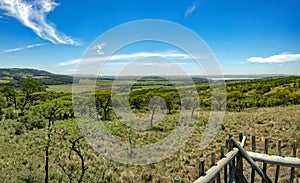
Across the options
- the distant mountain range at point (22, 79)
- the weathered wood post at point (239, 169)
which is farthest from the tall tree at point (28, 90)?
the weathered wood post at point (239, 169)

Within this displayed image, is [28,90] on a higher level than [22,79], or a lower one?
lower

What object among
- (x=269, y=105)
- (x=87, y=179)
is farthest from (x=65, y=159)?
(x=269, y=105)

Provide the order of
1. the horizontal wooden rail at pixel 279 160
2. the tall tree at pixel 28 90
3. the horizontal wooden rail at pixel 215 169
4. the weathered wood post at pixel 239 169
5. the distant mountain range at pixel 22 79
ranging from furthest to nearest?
1. the distant mountain range at pixel 22 79
2. the tall tree at pixel 28 90
3. the weathered wood post at pixel 239 169
4. the horizontal wooden rail at pixel 279 160
5. the horizontal wooden rail at pixel 215 169

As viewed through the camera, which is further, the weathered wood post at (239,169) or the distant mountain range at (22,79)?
the distant mountain range at (22,79)

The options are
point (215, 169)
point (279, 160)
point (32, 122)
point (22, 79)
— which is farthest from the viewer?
point (22, 79)

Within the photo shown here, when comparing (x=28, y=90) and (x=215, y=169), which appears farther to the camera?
(x=28, y=90)

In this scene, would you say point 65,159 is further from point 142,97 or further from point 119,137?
point 142,97

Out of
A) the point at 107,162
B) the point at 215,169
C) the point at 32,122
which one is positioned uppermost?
the point at 215,169

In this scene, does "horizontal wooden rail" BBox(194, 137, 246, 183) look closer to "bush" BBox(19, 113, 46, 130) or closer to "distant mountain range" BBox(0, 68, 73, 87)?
"bush" BBox(19, 113, 46, 130)

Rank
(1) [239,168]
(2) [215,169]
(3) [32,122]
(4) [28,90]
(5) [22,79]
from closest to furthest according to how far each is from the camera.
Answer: (2) [215,169]
(1) [239,168]
(3) [32,122]
(4) [28,90]
(5) [22,79]

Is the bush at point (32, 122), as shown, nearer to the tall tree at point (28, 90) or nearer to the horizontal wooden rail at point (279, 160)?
the tall tree at point (28, 90)

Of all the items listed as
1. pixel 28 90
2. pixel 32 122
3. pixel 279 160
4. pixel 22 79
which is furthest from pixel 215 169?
pixel 22 79

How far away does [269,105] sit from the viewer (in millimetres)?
29531

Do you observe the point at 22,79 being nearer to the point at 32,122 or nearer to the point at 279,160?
the point at 32,122
